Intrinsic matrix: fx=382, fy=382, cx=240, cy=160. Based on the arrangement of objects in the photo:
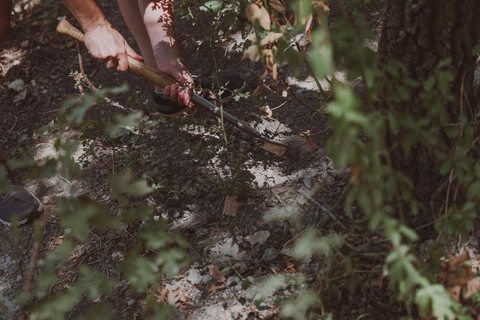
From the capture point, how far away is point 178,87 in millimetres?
2016

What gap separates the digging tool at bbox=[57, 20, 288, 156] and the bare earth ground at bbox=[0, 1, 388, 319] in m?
0.06

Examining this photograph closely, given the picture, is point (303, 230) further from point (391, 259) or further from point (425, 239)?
point (391, 259)

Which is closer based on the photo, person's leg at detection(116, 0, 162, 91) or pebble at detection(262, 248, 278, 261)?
pebble at detection(262, 248, 278, 261)

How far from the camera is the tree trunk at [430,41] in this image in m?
1.23

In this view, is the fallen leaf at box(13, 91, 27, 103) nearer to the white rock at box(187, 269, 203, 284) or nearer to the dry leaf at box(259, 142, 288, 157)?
the dry leaf at box(259, 142, 288, 157)

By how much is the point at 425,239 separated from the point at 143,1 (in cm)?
221

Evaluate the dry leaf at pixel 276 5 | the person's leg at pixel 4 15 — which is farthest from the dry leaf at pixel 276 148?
the person's leg at pixel 4 15

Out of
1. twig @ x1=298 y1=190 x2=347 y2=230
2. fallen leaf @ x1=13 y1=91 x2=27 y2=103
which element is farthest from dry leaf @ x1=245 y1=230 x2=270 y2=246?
fallen leaf @ x1=13 y1=91 x2=27 y2=103

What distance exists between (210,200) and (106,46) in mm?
1114

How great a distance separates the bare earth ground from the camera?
5.65 ft

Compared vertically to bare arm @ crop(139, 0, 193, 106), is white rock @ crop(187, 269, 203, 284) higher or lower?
lower

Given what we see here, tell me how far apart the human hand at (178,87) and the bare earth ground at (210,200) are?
208 millimetres

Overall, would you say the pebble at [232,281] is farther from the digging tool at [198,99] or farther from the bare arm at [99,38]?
the bare arm at [99,38]

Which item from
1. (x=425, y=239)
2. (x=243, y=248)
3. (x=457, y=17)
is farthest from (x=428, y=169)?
(x=243, y=248)
